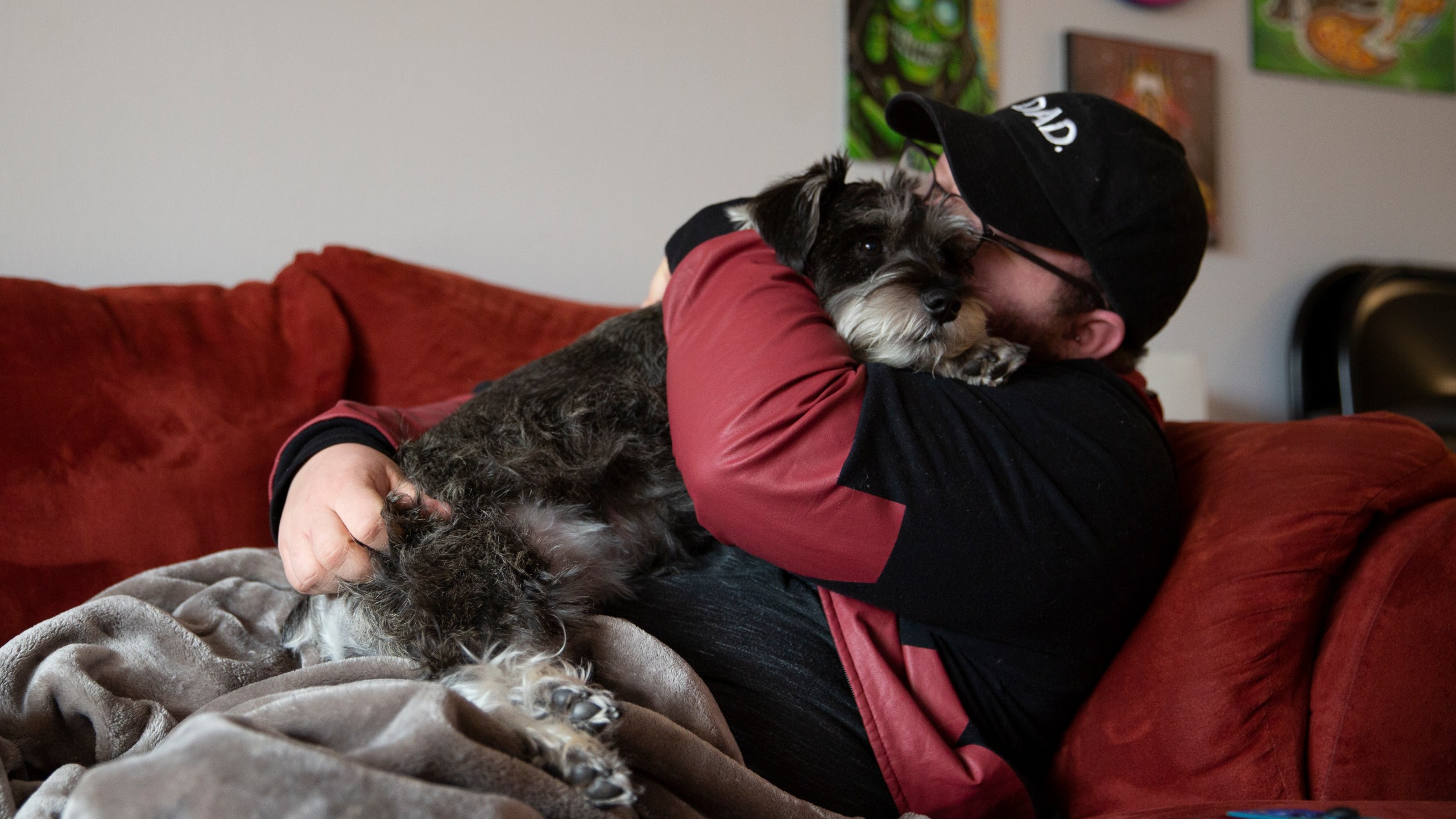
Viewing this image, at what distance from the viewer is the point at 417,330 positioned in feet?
7.84

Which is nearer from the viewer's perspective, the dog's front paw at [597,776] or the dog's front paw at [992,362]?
the dog's front paw at [597,776]

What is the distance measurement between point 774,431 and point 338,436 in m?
0.86

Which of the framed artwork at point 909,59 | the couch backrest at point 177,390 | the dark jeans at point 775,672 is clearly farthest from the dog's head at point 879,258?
the framed artwork at point 909,59

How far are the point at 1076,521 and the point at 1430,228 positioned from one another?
4.17 meters

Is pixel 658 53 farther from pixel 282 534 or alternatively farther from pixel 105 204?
pixel 282 534

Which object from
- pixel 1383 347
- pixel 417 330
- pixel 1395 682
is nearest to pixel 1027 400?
pixel 1395 682

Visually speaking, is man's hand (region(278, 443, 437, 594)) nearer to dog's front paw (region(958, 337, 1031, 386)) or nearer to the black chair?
dog's front paw (region(958, 337, 1031, 386))

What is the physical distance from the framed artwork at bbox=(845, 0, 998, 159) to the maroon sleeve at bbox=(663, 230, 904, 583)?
2079 millimetres

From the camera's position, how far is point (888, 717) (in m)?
1.32

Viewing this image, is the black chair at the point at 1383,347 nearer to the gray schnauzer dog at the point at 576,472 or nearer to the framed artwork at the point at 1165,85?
the framed artwork at the point at 1165,85

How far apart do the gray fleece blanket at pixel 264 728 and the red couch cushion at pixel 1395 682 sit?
2.87ft

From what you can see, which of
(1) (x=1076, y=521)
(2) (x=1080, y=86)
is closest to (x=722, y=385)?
(1) (x=1076, y=521)

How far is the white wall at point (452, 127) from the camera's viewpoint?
2.40m

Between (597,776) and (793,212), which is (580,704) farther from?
(793,212)
